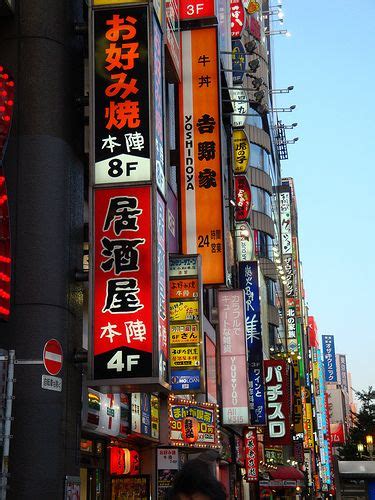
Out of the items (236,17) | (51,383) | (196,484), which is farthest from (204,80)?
(196,484)

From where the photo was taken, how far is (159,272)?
14609 millimetres

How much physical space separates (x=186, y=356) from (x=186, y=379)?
1.90ft

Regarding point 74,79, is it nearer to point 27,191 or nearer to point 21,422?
point 27,191

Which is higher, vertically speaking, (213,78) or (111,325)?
(213,78)

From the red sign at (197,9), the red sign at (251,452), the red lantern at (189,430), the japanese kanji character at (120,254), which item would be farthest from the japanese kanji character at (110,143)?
the red sign at (251,452)

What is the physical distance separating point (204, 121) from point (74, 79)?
957cm

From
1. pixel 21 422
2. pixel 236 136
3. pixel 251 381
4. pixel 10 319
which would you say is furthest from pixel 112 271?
pixel 236 136

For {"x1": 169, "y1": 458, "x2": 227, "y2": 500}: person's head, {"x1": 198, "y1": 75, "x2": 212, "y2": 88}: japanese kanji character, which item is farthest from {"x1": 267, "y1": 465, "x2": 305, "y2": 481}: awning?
{"x1": 169, "y1": 458, "x2": 227, "y2": 500}: person's head

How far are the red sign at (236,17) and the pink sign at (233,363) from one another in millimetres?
16238

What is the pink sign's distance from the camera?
32.2 metres

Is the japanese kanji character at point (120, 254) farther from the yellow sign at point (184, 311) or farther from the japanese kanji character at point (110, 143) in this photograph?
the yellow sign at point (184, 311)

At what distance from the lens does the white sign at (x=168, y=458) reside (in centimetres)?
2175

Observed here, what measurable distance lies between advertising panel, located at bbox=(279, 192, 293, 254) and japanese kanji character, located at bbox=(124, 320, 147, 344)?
72.7m

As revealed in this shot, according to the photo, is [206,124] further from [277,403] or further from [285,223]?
[285,223]
